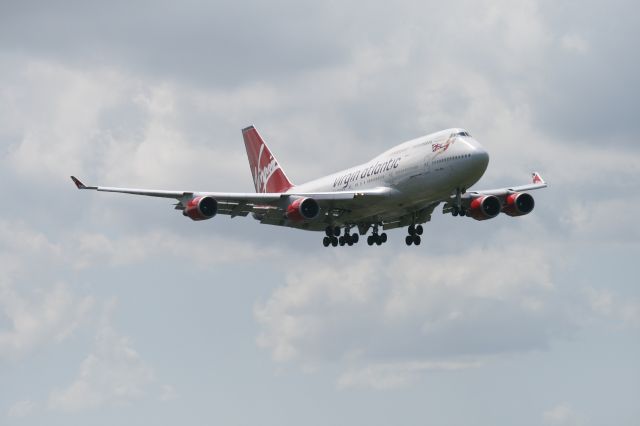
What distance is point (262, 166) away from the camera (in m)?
110

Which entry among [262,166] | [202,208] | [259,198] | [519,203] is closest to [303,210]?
[259,198]

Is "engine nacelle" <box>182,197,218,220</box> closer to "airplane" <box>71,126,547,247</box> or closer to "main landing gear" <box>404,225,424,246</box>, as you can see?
"airplane" <box>71,126,547,247</box>

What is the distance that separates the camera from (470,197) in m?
89.4

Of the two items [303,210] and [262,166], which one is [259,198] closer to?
[303,210]

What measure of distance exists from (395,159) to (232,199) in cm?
1134

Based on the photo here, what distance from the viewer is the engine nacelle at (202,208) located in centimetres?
8544

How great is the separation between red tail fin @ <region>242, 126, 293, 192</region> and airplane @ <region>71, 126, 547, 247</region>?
26.7 feet

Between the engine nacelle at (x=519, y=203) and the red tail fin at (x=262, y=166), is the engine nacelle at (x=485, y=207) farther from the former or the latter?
the red tail fin at (x=262, y=166)

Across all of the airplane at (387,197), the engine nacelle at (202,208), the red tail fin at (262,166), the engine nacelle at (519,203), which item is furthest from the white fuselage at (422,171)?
the red tail fin at (262,166)

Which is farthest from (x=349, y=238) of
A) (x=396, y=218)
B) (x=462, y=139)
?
(x=462, y=139)

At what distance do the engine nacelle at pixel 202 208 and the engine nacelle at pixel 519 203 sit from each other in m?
20.7

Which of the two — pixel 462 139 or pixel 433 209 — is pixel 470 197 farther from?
pixel 462 139

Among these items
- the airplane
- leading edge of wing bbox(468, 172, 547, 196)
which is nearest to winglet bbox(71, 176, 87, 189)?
the airplane

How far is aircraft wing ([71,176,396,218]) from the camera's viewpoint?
8538 cm
